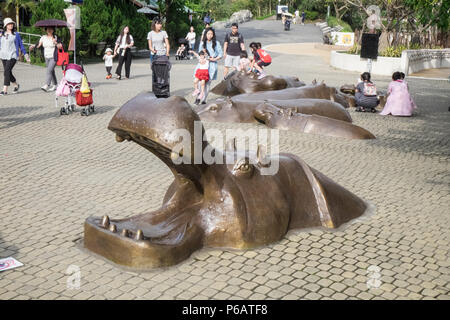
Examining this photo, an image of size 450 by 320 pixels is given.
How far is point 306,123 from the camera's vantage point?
430 inches

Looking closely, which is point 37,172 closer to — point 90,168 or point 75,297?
point 90,168

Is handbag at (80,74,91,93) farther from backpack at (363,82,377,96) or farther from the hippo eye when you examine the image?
the hippo eye

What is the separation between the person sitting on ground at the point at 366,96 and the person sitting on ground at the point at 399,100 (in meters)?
0.38

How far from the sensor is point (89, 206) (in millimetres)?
6855

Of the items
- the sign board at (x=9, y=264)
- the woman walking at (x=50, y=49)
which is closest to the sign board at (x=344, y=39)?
the woman walking at (x=50, y=49)

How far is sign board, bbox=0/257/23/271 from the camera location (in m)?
5.18

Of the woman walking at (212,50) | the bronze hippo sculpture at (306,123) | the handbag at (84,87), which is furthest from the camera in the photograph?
the woman walking at (212,50)

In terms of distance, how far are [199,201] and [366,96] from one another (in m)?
9.27

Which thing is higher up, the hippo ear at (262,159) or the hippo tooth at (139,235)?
the hippo ear at (262,159)

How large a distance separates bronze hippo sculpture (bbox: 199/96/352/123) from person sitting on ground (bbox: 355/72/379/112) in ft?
6.91

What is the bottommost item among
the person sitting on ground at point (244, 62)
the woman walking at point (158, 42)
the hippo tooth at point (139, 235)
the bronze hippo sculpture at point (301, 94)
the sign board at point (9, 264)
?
the sign board at point (9, 264)

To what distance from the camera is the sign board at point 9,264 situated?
5.18 meters

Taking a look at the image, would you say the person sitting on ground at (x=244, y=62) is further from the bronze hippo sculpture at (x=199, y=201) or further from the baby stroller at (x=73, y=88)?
the bronze hippo sculpture at (x=199, y=201)

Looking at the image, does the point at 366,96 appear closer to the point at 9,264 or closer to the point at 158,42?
the point at 158,42
